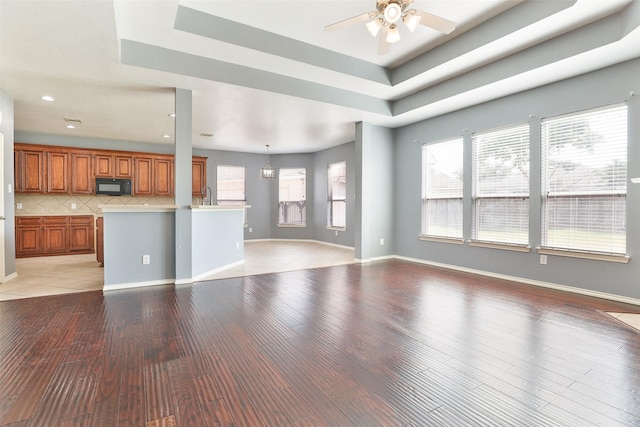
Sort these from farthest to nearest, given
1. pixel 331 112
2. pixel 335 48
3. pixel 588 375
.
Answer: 1. pixel 331 112
2. pixel 335 48
3. pixel 588 375

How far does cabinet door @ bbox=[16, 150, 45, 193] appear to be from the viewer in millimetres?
6344

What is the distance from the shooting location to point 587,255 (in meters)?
3.76

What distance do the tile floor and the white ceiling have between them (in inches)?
107

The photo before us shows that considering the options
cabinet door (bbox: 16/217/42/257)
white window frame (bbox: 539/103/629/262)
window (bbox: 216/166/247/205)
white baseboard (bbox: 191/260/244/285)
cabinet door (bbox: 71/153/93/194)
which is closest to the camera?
white window frame (bbox: 539/103/629/262)

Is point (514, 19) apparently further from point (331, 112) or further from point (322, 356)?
point (322, 356)

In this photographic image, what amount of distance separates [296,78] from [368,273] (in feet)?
10.7

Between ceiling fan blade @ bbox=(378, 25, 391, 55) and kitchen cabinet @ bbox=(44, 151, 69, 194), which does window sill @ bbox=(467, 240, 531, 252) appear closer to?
ceiling fan blade @ bbox=(378, 25, 391, 55)

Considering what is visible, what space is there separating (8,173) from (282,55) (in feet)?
14.4

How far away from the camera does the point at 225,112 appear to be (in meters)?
5.35

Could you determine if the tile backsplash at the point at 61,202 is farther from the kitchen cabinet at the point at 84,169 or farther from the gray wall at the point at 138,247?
the gray wall at the point at 138,247

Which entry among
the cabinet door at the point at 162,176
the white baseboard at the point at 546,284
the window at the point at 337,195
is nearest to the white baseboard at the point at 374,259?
the white baseboard at the point at 546,284

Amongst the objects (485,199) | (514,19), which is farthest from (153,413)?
(485,199)

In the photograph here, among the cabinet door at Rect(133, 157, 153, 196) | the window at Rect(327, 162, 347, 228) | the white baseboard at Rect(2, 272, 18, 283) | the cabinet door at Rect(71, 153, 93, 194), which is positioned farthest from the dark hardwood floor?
the window at Rect(327, 162, 347, 228)

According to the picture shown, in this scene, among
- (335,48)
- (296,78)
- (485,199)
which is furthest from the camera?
(485,199)
